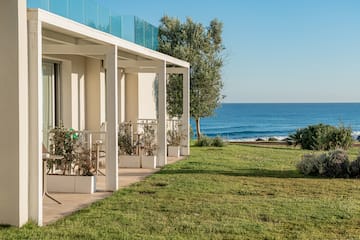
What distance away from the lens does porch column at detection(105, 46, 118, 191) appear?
973 centimetres

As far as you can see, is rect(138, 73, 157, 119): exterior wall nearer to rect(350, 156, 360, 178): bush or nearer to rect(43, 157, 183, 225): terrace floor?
rect(43, 157, 183, 225): terrace floor

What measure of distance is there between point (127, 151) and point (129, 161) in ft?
1.22

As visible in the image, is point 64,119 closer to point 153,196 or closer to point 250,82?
point 153,196

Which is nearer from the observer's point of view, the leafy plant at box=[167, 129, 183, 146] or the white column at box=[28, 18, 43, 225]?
the white column at box=[28, 18, 43, 225]

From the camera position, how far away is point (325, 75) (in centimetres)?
5828

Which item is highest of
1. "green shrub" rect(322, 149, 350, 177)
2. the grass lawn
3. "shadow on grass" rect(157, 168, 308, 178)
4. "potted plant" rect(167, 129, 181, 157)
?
"potted plant" rect(167, 129, 181, 157)

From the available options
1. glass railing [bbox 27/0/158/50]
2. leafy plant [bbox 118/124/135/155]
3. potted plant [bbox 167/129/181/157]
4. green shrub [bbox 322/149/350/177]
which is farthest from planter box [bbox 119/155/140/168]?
green shrub [bbox 322/149/350/177]

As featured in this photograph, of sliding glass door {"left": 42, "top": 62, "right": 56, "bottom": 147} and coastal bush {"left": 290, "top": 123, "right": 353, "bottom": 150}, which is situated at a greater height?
sliding glass door {"left": 42, "top": 62, "right": 56, "bottom": 147}

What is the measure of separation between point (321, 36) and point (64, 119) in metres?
38.2

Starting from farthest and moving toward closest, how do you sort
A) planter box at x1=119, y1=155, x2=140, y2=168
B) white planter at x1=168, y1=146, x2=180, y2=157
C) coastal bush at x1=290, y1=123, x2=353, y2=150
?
coastal bush at x1=290, y1=123, x2=353, y2=150
white planter at x1=168, y1=146, x2=180, y2=157
planter box at x1=119, y1=155, x2=140, y2=168

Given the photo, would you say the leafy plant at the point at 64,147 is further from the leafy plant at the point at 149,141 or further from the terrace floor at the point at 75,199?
the leafy plant at the point at 149,141

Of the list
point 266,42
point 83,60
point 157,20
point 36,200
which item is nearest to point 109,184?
point 36,200

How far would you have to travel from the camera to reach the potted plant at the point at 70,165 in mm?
9625

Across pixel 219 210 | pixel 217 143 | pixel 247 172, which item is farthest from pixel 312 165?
pixel 217 143
